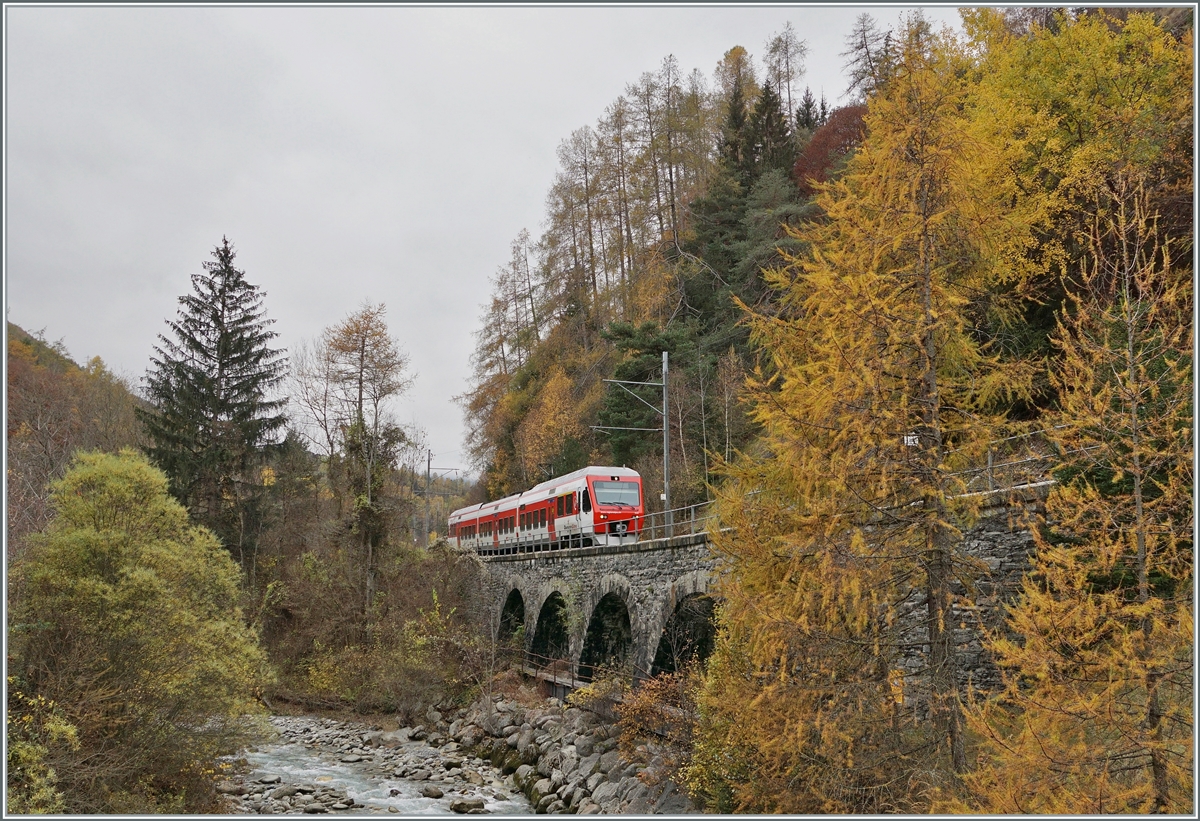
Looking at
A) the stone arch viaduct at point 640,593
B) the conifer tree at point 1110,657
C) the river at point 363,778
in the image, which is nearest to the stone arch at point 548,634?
the stone arch viaduct at point 640,593

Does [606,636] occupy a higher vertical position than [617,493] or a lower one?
lower

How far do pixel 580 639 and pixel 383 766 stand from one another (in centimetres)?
559

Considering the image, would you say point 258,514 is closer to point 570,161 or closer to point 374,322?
point 374,322

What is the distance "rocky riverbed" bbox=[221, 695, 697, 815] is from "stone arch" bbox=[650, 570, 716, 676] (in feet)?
6.27

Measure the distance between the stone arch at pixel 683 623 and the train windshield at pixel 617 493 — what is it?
5.98 metres

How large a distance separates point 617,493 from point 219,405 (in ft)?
47.4

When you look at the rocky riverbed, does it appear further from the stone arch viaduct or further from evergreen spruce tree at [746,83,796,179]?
evergreen spruce tree at [746,83,796,179]

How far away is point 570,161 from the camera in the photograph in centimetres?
4359

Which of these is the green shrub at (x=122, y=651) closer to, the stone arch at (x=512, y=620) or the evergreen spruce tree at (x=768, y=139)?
the stone arch at (x=512, y=620)

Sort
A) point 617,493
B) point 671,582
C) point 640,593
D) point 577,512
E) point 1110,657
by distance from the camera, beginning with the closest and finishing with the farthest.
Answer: point 1110,657 < point 671,582 < point 640,593 < point 617,493 < point 577,512

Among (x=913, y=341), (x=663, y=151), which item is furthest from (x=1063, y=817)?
(x=663, y=151)

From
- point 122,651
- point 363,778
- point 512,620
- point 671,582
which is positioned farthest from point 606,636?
point 122,651

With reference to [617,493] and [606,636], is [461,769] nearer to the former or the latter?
[606,636]

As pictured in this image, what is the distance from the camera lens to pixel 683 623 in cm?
1638
